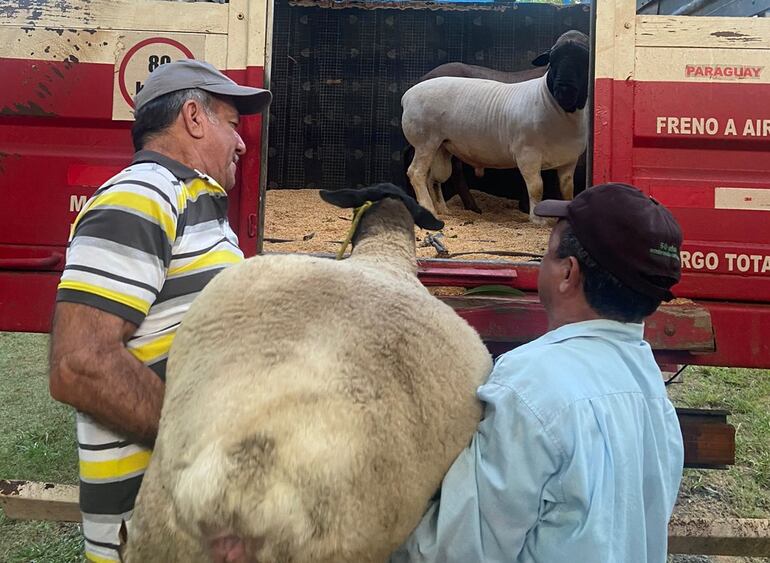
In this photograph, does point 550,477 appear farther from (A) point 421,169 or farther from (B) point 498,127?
(A) point 421,169

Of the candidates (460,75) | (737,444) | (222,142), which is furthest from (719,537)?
(460,75)

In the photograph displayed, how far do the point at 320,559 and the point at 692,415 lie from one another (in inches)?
76.4

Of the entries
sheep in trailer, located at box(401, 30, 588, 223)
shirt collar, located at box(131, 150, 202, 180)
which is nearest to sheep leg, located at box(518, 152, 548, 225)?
sheep in trailer, located at box(401, 30, 588, 223)

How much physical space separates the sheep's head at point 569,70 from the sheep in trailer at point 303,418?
376 cm

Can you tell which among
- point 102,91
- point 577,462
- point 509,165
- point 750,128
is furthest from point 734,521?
point 509,165

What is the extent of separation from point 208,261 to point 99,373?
385mm

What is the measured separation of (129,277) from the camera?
1423 millimetres

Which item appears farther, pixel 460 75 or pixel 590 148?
pixel 460 75

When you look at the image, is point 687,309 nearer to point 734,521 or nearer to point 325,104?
point 734,521

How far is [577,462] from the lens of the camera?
117cm

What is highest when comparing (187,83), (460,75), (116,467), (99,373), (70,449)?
(460,75)

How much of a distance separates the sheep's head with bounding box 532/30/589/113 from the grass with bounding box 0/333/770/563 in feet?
9.25

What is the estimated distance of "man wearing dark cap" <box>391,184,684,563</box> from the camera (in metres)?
1.18

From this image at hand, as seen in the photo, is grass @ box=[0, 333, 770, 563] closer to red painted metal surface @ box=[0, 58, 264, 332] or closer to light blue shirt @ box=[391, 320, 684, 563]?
red painted metal surface @ box=[0, 58, 264, 332]
